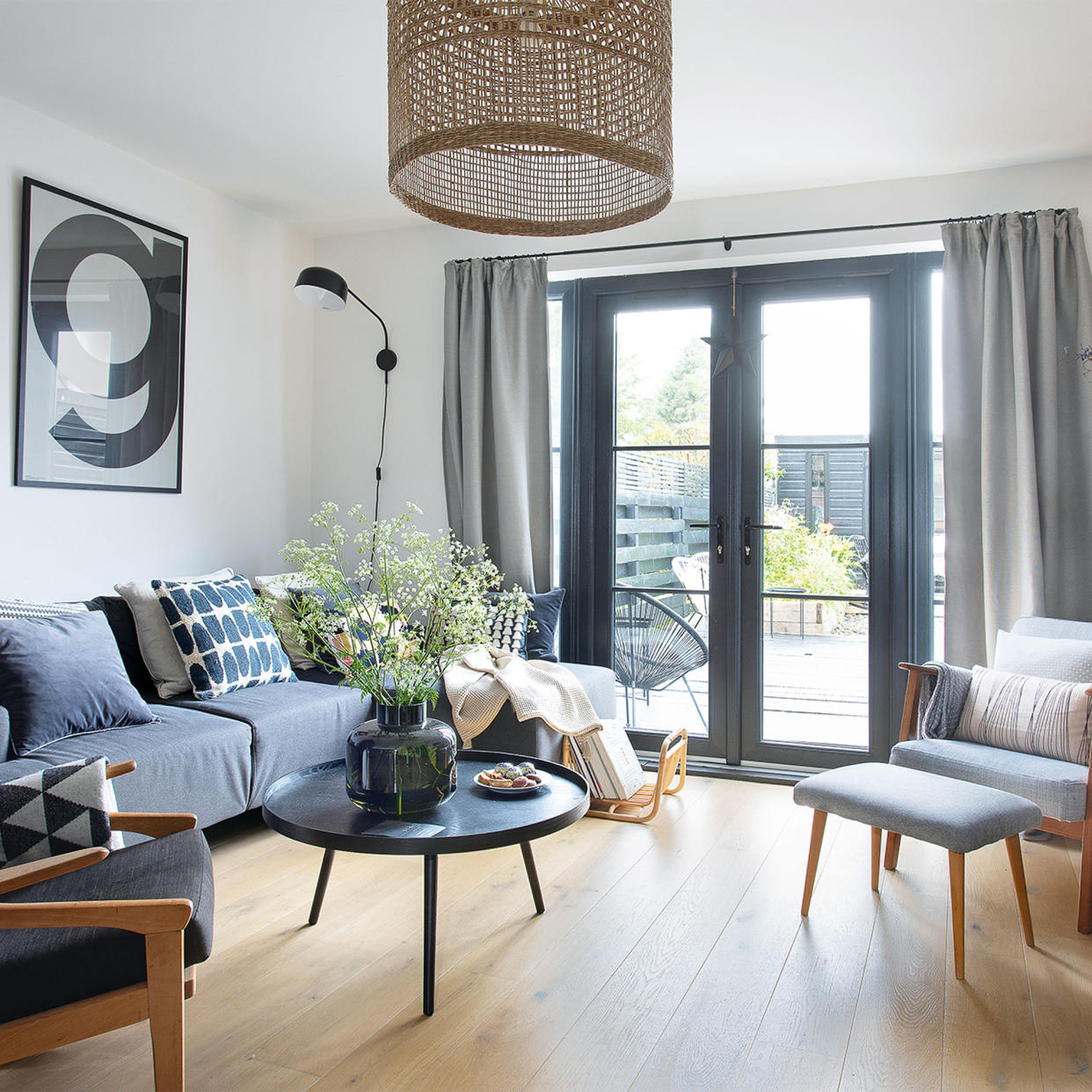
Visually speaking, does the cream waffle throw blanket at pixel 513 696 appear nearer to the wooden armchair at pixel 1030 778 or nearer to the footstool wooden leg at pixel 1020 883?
the wooden armchair at pixel 1030 778

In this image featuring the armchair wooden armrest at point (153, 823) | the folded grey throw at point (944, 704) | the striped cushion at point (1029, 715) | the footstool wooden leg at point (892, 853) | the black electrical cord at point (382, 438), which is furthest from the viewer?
the black electrical cord at point (382, 438)

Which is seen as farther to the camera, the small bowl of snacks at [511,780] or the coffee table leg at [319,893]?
the coffee table leg at [319,893]

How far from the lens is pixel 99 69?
9.78ft

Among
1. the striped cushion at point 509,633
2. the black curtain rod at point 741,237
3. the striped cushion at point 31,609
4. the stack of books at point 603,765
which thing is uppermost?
the black curtain rod at point 741,237

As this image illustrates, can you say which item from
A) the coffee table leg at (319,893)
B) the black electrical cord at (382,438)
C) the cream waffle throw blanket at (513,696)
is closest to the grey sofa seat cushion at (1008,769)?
the cream waffle throw blanket at (513,696)

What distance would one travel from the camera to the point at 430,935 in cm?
201

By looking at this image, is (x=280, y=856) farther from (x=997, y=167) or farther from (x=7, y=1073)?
(x=997, y=167)

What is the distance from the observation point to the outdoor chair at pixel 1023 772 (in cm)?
254

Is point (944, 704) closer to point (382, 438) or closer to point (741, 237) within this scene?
point (741, 237)

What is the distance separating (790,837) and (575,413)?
214cm

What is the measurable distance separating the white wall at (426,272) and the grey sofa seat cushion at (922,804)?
2397mm

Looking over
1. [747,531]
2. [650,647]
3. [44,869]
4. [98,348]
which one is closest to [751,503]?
[747,531]

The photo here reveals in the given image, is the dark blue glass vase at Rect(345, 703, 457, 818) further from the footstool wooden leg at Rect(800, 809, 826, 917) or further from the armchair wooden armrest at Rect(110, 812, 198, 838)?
the footstool wooden leg at Rect(800, 809, 826, 917)

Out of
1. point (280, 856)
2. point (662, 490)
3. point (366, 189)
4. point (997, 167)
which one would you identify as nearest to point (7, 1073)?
point (280, 856)
